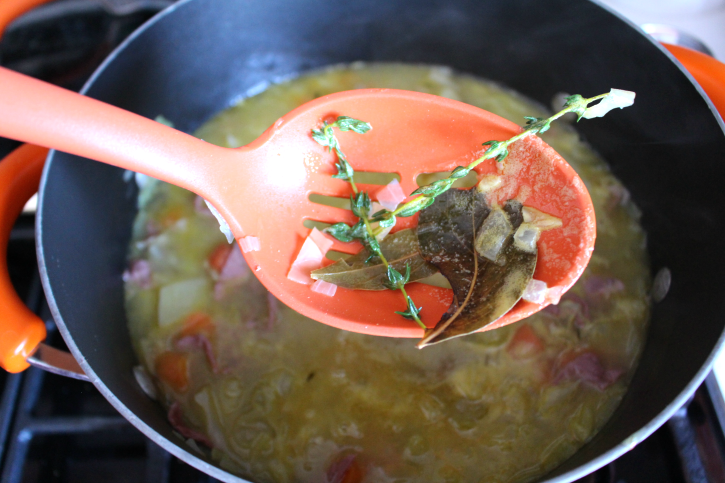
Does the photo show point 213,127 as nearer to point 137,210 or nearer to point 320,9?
point 137,210

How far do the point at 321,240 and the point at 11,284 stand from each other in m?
0.57

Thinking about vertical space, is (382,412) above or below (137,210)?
below

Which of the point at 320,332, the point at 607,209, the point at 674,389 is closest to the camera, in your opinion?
the point at 674,389

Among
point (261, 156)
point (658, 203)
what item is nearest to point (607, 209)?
point (658, 203)

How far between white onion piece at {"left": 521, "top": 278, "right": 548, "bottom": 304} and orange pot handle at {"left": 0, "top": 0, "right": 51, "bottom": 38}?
3.82 ft

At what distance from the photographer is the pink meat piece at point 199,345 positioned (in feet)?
3.77

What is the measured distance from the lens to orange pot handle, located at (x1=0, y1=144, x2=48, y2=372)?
0.87 m

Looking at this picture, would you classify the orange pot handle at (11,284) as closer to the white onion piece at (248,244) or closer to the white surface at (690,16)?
the white onion piece at (248,244)

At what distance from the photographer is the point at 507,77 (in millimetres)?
1462

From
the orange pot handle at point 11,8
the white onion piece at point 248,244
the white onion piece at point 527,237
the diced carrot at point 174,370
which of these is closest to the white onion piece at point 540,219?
the white onion piece at point 527,237

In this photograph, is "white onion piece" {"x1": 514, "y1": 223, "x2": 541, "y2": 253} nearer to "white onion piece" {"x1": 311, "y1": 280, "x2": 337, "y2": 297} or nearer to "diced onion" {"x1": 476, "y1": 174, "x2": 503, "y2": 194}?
"diced onion" {"x1": 476, "y1": 174, "x2": 503, "y2": 194}

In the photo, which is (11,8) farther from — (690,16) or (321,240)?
(690,16)

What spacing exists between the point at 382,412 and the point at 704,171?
0.84m

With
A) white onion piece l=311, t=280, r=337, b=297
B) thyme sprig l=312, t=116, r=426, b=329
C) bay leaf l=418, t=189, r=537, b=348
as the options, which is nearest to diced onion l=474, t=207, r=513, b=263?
bay leaf l=418, t=189, r=537, b=348
